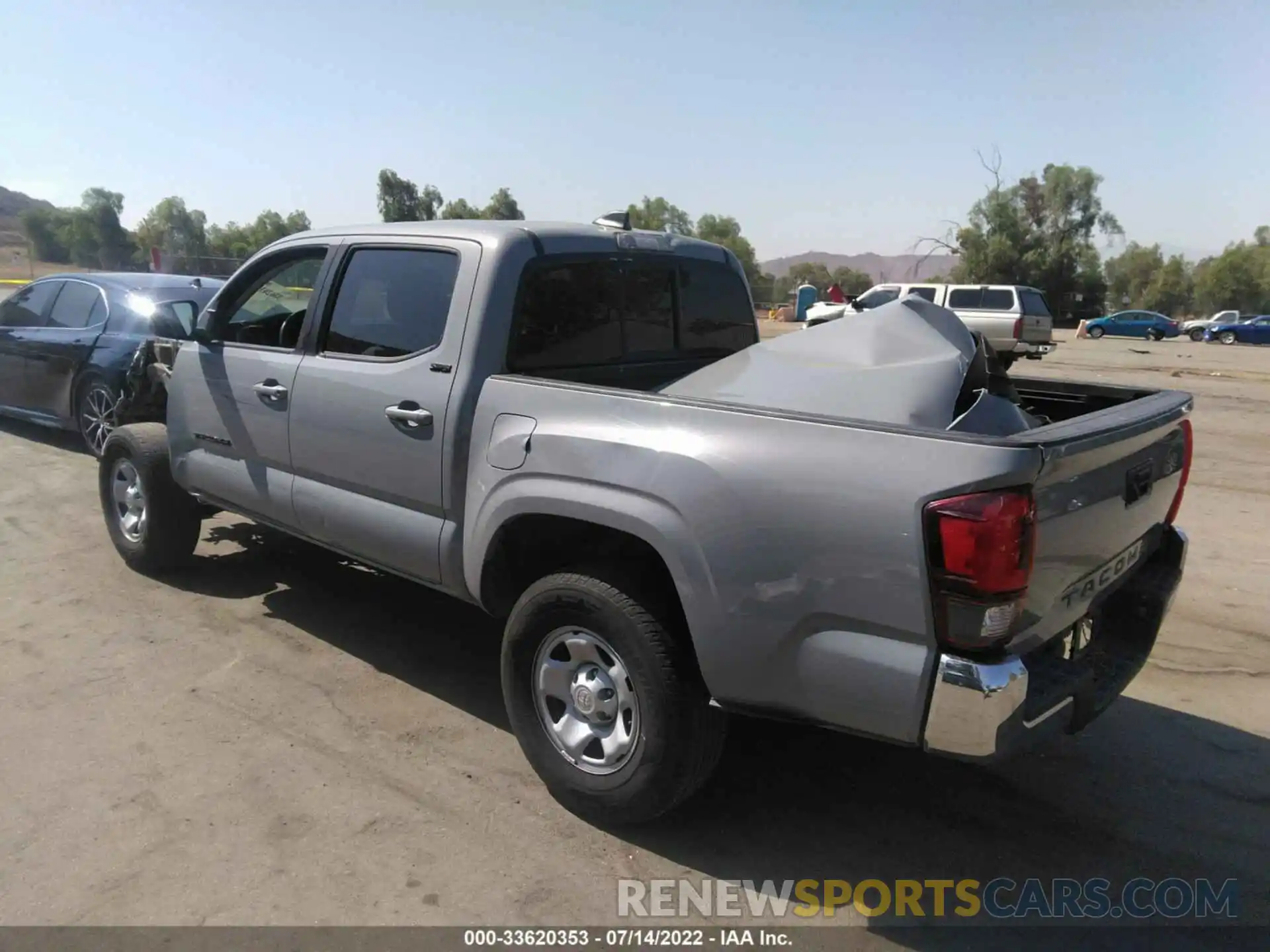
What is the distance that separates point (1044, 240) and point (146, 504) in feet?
232

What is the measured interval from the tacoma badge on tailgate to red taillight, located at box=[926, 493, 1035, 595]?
458 mm

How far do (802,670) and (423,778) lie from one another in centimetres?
164

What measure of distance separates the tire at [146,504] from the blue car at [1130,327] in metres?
46.0

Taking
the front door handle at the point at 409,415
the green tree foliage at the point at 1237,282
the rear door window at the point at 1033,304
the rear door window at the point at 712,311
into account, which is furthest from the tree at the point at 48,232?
the green tree foliage at the point at 1237,282

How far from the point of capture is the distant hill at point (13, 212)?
109 meters

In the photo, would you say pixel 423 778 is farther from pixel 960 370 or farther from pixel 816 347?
pixel 960 370

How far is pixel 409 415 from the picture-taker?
12.0ft

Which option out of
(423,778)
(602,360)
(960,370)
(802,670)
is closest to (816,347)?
(960,370)

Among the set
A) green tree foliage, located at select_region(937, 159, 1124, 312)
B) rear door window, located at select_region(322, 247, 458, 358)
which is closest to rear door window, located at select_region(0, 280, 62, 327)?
rear door window, located at select_region(322, 247, 458, 358)

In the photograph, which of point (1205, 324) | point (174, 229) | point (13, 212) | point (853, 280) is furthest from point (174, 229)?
point (13, 212)

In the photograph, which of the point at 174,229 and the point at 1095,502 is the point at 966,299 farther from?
the point at 174,229

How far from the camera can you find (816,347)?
3504 millimetres

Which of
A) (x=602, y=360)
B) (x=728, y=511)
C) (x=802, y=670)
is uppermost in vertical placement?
(x=602, y=360)

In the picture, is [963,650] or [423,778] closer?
A: [963,650]
